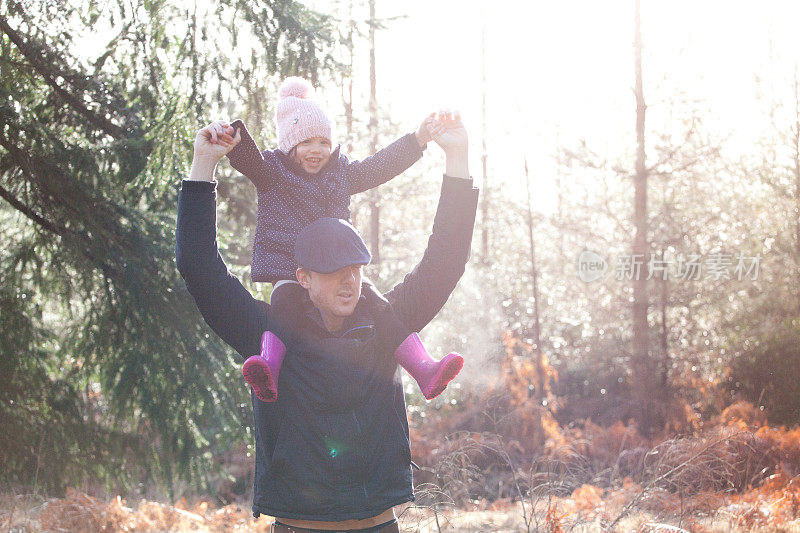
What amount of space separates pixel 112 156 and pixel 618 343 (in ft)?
39.6

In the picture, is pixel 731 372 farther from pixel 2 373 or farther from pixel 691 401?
pixel 2 373

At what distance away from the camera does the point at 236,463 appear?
12688mm

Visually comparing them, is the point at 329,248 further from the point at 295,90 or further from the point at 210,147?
the point at 295,90

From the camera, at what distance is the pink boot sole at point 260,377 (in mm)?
1678

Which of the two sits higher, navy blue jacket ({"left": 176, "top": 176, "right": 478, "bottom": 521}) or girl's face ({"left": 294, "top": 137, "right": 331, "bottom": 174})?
girl's face ({"left": 294, "top": 137, "right": 331, "bottom": 174})

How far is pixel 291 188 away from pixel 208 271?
415 mm

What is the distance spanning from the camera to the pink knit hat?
2152 millimetres

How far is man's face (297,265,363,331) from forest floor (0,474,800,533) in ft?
9.50

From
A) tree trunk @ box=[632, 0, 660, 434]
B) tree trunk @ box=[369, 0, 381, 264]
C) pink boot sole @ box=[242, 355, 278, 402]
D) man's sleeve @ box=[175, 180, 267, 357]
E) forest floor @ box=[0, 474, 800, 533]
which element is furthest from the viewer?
tree trunk @ box=[632, 0, 660, 434]

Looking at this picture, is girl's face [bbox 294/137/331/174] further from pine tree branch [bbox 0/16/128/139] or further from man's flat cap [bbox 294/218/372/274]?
pine tree branch [bbox 0/16/128/139]

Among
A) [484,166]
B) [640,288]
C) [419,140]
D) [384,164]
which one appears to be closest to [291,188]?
[384,164]

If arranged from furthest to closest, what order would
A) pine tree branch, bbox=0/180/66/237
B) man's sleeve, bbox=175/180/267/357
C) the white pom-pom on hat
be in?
1. pine tree branch, bbox=0/180/66/237
2. the white pom-pom on hat
3. man's sleeve, bbox=175/180/267/357

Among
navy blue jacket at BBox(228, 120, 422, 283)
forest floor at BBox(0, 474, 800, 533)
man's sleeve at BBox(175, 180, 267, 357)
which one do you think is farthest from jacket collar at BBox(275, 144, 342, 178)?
forest floor at BBox(0, 474, 800, 533)

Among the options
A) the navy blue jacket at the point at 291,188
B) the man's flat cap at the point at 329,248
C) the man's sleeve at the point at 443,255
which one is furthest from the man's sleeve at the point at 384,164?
the man's flat cap at the point at 329,248
